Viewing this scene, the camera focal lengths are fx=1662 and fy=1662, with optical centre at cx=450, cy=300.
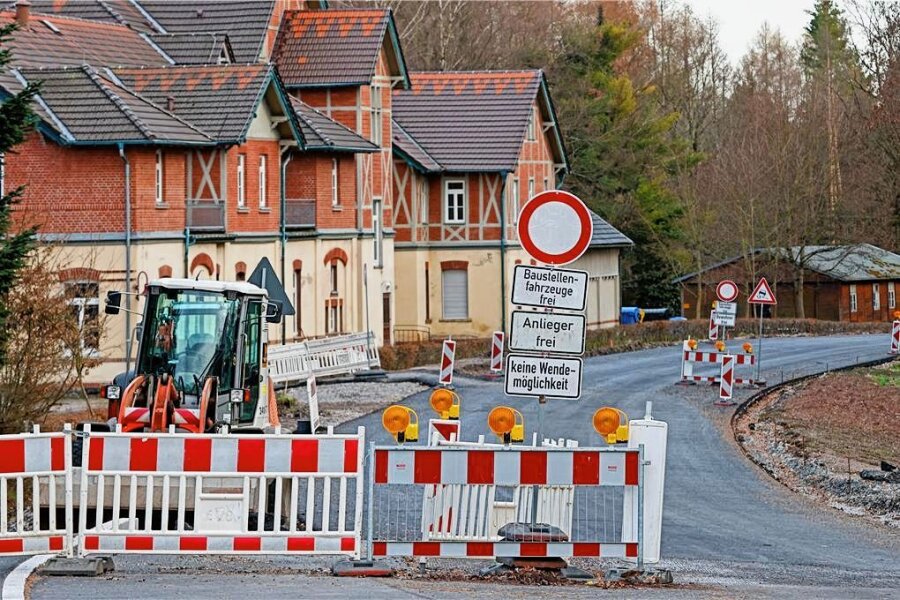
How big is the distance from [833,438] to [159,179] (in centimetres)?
1788

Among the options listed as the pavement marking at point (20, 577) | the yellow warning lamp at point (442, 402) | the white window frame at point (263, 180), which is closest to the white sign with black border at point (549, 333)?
the yellow warning lamp at point (442, 402)

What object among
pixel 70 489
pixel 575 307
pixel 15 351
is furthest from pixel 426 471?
pixel 15 351

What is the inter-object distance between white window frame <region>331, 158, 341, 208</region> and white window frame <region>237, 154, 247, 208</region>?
649 centimetres

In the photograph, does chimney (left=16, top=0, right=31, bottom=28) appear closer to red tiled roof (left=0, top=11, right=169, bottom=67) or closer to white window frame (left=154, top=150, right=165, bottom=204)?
red tiled roof (left=0, top=11, right=169, bottom=67)

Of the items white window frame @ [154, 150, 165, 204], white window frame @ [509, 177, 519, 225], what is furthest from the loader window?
white window frame @ [509, 177, 519, 225]

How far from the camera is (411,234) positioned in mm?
60156

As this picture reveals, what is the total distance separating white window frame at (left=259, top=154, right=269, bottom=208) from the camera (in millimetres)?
43438

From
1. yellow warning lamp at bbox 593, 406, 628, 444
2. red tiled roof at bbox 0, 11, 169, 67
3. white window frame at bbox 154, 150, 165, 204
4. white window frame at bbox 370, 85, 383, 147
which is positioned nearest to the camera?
yellow warning lamp at bbox 593, 406, 628, 444

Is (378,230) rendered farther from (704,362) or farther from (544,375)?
(544,375)

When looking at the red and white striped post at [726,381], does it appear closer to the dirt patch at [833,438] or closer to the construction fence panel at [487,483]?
the dirt patch at [833,438]

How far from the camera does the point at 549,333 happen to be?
12883 millimetres

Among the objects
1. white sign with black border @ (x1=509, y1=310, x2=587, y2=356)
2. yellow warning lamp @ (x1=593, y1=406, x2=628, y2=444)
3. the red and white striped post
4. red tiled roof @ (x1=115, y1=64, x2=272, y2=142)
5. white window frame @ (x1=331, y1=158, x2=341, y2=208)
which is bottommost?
the red and white striped post

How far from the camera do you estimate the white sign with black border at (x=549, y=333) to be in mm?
12828

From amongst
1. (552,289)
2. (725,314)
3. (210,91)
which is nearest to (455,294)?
(725,314)
